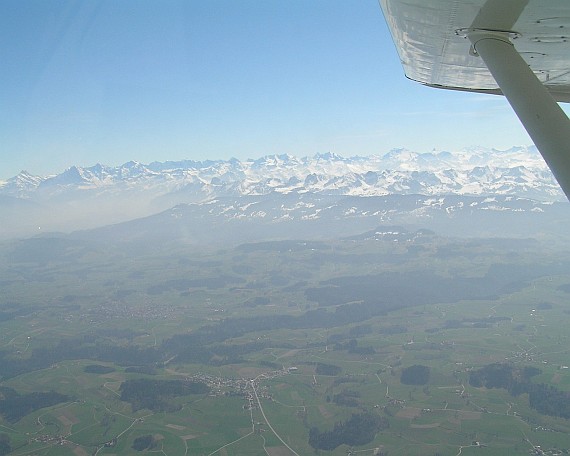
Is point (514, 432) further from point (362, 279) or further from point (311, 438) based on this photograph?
point (362, 279)

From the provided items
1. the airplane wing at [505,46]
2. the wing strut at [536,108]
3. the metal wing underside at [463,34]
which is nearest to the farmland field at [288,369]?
the metal wing underside at [463,34]

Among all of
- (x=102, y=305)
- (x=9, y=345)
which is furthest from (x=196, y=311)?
(x=9, y=345)

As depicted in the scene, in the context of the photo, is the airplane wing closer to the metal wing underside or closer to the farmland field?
the metal wing underside

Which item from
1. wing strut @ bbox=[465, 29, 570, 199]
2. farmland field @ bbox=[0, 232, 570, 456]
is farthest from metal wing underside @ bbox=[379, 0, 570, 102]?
farmland field @ bbox=[0, 232, 570, 456]

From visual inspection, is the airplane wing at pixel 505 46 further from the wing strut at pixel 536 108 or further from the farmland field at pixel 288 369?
the farmland field at pixel 288 369

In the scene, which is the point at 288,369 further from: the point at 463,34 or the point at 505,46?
the point at 505,46

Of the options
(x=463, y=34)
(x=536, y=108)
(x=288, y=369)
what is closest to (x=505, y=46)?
(x=463, y=34)
